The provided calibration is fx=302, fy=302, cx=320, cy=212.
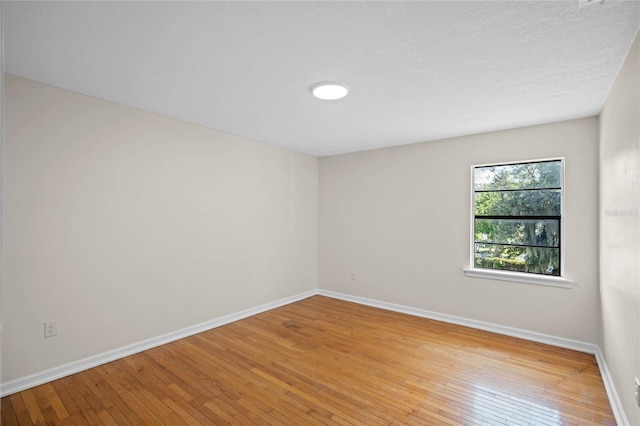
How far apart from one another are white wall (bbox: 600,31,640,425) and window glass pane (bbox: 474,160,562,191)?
670mm

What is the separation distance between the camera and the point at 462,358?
9.67 feet

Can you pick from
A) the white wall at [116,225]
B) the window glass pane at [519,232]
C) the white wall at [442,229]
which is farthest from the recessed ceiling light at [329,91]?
the window glass pane at [519,232]

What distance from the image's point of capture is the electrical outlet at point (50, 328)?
249 cm

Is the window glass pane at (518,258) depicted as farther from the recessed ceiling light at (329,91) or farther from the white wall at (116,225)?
the white wall at (116,225)

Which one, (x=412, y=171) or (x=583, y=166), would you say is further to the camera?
(x=412, y=171)

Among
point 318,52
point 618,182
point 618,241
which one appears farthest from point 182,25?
point 618,241

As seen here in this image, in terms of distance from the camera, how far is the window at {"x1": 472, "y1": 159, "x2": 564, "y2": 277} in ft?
11.1

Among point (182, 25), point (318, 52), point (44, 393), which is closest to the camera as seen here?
point (182, 25)

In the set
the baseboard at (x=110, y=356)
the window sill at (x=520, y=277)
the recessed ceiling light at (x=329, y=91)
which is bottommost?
→ the baseboard at (x=110, y=356)

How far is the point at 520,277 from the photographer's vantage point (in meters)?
3.47

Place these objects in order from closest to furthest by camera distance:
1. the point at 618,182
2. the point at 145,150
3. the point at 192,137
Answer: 1. the point at 618,182
2. the point at 145,150
3. the point at 192,137

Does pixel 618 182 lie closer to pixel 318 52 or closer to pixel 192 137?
pixel 318 52

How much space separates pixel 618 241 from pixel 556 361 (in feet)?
4.66

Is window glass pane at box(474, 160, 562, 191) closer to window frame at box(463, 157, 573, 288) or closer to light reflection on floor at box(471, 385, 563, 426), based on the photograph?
window frame at box(463, 157, 573, 288)
